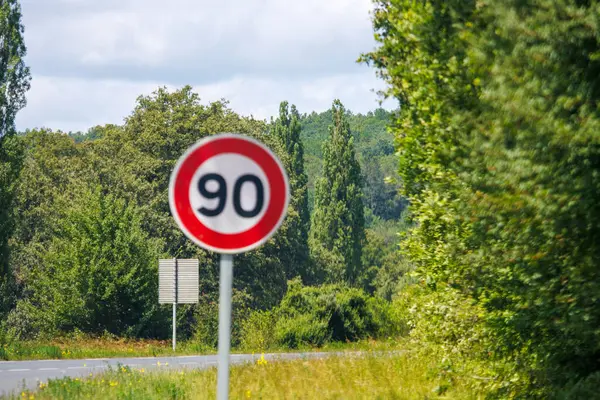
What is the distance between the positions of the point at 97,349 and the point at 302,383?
749 inches

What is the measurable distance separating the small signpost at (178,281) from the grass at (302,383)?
55.6 feet

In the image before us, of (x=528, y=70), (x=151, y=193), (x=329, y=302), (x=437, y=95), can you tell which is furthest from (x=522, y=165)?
(x=151, y=193)

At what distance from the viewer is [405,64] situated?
10.0 m

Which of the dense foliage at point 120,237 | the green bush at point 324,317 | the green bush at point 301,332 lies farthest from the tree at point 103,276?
the green bush at point 301,332

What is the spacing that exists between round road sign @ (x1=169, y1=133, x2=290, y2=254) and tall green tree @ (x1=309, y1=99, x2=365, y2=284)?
65517mm

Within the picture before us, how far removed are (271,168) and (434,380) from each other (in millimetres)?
6791

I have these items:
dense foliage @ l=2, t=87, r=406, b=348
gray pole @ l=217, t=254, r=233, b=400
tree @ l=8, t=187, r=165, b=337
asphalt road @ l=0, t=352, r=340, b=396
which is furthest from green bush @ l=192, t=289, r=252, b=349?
gray pole @ l=217, t=254, r=233, b=400

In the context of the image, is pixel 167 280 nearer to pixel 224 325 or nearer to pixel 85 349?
pixel 85 349

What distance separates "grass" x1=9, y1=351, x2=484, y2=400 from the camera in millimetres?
10617

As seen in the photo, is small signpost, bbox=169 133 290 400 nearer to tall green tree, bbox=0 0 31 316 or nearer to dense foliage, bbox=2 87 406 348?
dense foliage, bbox=2 87 406 348

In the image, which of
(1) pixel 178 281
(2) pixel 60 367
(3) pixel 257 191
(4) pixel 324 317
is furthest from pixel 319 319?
(3) pixel 257 191

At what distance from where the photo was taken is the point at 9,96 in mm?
39531

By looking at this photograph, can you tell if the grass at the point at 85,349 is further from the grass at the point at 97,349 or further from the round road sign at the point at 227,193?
the round road sign at the point at 227,193

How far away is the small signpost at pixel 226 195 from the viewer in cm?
537
